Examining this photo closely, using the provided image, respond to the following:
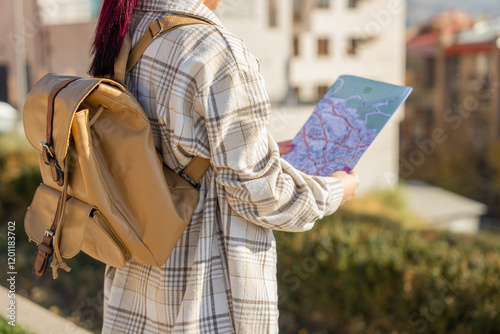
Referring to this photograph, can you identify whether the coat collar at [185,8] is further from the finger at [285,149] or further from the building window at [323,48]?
the building window at [323,48]

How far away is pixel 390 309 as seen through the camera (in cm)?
329

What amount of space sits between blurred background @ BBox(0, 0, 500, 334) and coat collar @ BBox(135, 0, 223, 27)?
1.08ft

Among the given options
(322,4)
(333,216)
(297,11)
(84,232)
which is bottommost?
(333,216)

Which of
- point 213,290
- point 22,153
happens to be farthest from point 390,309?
point 22,153

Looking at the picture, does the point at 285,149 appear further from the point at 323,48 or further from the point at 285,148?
the point at 323,48

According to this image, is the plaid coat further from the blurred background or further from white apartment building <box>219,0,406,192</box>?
white apartment building <box>219,0,406,192</box>

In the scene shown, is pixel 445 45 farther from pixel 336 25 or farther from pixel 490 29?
pixel 336 25

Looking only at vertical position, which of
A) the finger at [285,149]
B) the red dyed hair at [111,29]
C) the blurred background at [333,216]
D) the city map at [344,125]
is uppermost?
the red dyed hair at [111,29]

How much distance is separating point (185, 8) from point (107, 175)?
38 centimetres

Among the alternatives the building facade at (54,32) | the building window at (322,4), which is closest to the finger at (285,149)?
the building facade at (54,32)

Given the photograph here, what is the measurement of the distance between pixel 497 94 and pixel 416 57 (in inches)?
232

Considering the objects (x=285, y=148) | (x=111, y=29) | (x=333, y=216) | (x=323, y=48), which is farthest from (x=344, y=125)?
(x=323, y=48)

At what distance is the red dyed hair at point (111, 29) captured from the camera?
128 centimetres

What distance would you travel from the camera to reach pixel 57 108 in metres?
1.18
